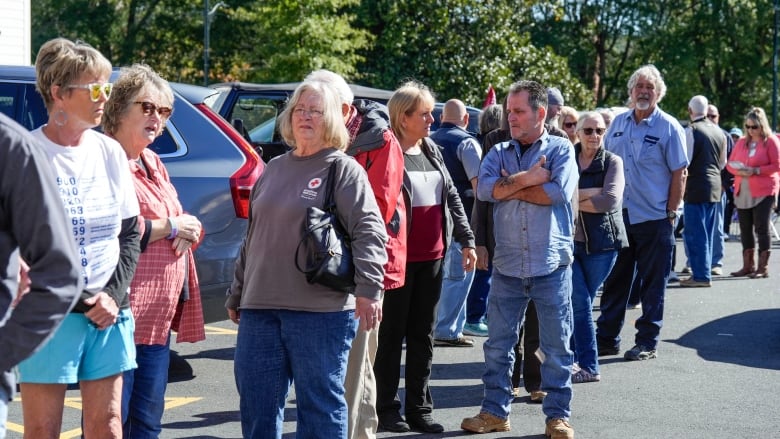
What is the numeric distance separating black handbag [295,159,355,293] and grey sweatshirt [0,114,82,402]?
5.43 feet

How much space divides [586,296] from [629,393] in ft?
2.30

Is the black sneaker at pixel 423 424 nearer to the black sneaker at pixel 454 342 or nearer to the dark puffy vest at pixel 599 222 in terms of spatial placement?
the dark puffy vest at pixel 599 222

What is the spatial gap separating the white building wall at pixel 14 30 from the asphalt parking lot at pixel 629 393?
1156cm

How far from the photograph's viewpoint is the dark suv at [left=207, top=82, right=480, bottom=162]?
1054cm

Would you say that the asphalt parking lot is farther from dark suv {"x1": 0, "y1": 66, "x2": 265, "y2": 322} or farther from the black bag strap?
the black bag strap

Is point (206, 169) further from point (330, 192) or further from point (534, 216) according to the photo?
point (330, 192)

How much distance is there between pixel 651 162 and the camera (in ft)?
26.4

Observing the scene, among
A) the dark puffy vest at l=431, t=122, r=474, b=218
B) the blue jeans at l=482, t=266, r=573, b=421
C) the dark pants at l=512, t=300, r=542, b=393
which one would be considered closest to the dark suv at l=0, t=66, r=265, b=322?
the blue jeans at l=482, t=266, r=573, b=421

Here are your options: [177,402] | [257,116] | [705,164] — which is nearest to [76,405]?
[177,402]

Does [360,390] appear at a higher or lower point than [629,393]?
higher

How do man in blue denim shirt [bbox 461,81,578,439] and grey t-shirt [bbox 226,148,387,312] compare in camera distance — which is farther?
man in blue denim shirt [bbox 461,81,578,439]

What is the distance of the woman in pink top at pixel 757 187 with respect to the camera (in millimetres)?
12828

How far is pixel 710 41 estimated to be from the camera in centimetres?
4450

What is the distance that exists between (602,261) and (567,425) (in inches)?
71.7
